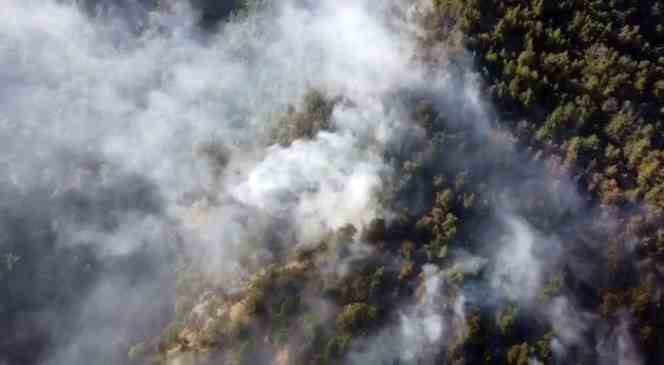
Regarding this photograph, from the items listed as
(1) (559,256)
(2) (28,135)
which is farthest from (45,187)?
(1) (559,256)

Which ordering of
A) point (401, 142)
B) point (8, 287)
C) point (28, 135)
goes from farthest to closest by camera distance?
1. point (28, 135)
2. point (8, 287)
3. point (401, 142)

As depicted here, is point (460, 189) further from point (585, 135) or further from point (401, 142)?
point (585, 135)

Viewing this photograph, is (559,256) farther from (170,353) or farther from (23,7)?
(23,7)

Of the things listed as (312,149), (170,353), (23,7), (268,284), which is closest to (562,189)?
(312,149)

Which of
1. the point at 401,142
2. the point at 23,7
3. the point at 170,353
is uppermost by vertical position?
the point at 23,7

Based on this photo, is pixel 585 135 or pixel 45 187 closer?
pixel 585 135

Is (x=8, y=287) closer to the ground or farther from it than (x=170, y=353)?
farther from it

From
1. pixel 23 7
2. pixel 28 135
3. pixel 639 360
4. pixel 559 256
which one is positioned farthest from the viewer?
pixel 23 7
